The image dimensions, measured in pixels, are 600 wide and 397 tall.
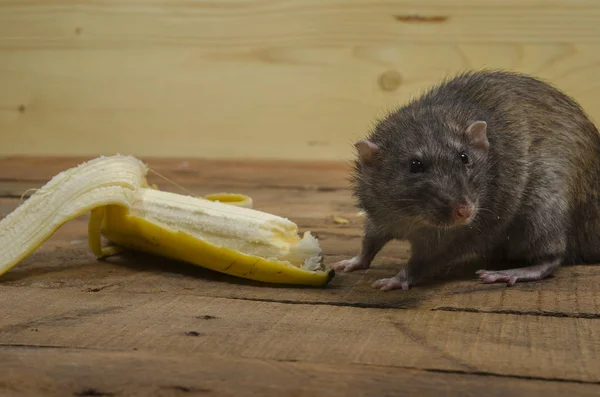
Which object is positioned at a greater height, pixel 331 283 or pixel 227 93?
pixel 227 93

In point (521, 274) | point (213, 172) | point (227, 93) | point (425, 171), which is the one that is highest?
point (227, 93)

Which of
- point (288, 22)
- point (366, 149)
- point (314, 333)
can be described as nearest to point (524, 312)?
point (314, 333)

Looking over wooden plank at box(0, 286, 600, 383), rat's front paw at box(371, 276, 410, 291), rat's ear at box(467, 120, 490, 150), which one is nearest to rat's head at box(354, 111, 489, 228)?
rat's ear at box(467, 120, 490, 150)

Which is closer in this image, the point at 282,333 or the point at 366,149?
the point at 282,333

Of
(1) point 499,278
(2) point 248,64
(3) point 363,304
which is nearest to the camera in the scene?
(3) point 363,304

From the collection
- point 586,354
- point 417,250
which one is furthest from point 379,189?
point 586,354

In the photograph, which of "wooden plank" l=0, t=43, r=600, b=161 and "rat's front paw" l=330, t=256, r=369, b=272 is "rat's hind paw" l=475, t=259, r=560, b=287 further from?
"wooden plank" l=0, t=43, r=600, b=161

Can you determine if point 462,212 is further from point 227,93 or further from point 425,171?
point 227,93
